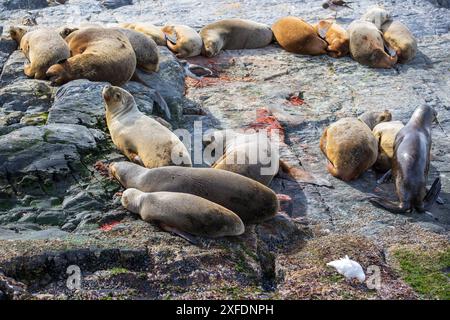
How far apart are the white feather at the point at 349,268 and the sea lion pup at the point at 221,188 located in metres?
0.78

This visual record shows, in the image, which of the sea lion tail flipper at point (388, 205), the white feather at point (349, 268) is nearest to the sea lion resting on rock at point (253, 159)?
the sea lion tail flipper at point (388, 205)

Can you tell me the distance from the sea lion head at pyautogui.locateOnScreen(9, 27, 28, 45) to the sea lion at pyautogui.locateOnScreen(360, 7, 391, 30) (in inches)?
205

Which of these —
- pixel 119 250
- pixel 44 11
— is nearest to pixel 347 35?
pixel 44 11

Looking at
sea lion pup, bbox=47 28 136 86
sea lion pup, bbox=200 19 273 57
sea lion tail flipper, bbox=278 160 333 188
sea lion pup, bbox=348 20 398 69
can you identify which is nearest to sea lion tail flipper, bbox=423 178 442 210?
sea lion tail flipper, bbox=278 160 333 188

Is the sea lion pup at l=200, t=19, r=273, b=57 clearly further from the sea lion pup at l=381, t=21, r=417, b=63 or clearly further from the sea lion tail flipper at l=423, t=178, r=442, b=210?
the sea lion tail flipper at l=423, t=178, r=442, b=210

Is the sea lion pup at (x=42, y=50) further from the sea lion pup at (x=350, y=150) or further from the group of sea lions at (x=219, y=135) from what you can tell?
the sea lion pup at (x=350, y=150)

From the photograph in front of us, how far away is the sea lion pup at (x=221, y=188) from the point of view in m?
5.60

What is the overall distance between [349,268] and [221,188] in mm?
1213

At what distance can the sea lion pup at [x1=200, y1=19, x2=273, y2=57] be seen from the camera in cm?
1088

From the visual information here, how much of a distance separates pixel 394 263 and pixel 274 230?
948mm

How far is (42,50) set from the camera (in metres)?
8.41

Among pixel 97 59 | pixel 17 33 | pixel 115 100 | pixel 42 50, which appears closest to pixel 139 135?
pixel 115 100

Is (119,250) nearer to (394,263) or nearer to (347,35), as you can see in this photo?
(394,263)

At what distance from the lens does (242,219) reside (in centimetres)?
557
